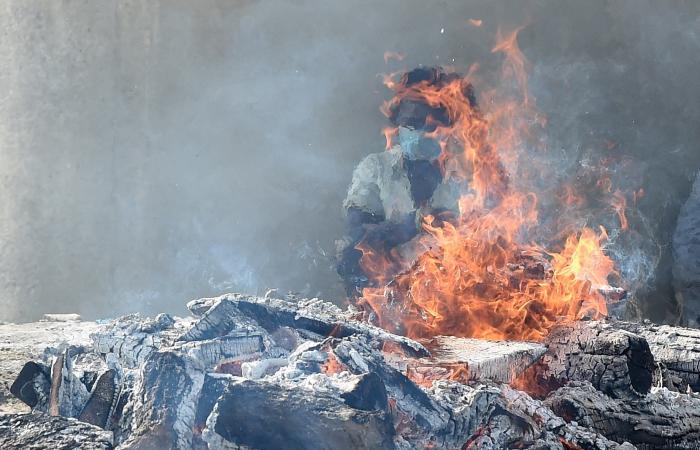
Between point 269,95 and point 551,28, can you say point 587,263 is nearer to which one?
point 551,28

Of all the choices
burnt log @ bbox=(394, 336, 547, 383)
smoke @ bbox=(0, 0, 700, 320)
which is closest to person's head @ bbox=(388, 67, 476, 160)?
smoke @ bbox=(0, 0, 700, 320)

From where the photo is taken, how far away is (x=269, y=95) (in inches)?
338

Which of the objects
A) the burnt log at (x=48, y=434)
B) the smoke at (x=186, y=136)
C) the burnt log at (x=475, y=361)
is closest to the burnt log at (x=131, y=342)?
the burnt log at (x=48, y=434)

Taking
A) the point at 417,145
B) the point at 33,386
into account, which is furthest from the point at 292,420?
the point at 417,145

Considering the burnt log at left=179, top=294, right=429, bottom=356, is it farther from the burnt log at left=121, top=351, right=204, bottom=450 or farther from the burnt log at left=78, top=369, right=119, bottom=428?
the burnt log at left=121, top=351, right=204, bottom=450

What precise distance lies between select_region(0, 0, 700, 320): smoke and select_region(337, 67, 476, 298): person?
655 mm

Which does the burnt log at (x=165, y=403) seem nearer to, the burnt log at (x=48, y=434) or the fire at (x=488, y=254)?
the burnt log at (x=48, y=434)

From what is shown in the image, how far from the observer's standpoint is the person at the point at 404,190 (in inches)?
279

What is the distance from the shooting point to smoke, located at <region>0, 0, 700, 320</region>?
8.39m

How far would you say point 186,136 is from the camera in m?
8.69

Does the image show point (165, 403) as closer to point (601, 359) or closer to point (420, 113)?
point (601, 359)

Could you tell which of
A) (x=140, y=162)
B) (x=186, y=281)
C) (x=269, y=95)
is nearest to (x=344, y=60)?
(x=269, y=95)

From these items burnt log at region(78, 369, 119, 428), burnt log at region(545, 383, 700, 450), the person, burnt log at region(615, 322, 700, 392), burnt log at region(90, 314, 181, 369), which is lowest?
burnt log at region(545, 383, 700, 450)

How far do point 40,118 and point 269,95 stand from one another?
3.51 meters
